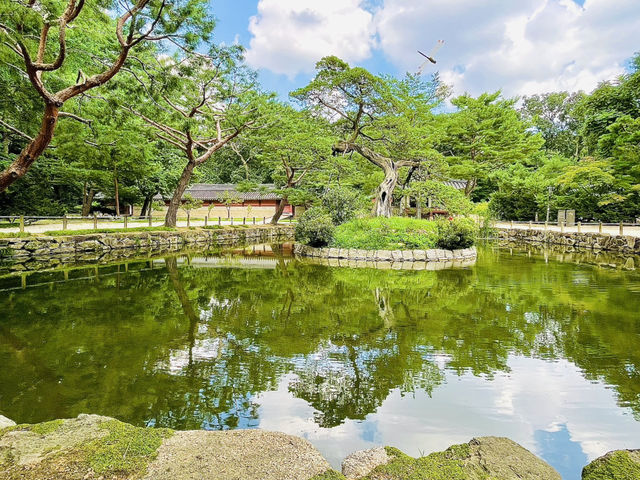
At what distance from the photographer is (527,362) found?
4.37 meters

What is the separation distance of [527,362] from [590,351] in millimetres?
977

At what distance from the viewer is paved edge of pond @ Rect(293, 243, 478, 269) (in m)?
13.2

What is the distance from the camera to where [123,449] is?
7.11ft

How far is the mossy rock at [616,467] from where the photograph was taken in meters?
1.96

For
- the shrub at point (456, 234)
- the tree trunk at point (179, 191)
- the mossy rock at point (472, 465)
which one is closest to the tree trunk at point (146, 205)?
the tree trunk at point (179, 191)

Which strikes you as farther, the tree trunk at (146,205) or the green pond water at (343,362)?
the tree trunk at (146,205)

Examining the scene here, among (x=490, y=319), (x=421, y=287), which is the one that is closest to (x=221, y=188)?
(x=421, y=287)

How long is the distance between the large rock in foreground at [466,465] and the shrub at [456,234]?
40.7 feet

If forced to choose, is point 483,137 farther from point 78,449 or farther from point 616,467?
point 78,449

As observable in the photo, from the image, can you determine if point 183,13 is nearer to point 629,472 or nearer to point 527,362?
point 527,362

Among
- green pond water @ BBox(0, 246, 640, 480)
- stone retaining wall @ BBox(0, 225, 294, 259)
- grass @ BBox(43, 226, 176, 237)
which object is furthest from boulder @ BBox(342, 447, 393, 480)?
grass @ BBox(43, 226, 176, 237)

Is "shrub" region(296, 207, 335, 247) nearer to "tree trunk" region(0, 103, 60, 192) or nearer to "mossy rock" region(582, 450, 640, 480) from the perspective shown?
"tree trunk" region(0, 103, 60, 192)

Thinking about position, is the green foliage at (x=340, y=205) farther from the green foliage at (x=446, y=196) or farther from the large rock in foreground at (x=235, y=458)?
the large rock in foreground at (x=235, y=458)

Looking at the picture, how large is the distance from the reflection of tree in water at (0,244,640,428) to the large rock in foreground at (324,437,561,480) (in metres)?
1.05
